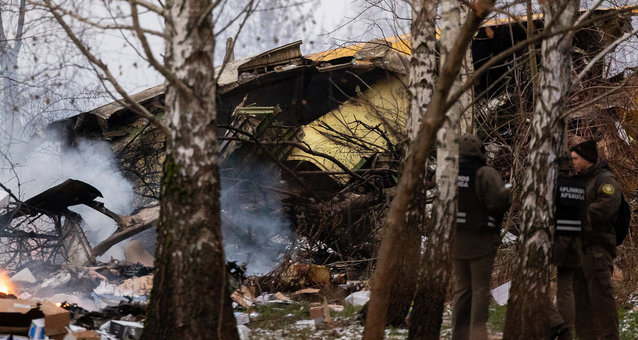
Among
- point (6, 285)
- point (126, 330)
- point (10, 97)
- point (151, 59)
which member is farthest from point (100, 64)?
point (10, 97)

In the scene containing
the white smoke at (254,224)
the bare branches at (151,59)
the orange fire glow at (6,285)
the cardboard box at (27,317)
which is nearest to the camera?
the bare branches at (151,59)

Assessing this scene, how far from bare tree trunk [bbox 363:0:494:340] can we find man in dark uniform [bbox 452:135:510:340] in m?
1.66

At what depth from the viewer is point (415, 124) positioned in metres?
8.02

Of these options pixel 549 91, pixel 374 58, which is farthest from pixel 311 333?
pixel 374 58

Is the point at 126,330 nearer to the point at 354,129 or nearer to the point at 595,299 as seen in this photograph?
the point at 595,299

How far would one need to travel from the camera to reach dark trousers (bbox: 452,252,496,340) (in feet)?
20.0

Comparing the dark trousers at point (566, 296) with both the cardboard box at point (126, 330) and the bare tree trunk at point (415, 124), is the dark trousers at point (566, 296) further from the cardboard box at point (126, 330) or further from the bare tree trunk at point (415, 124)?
the cardboard box at point (126, 330)

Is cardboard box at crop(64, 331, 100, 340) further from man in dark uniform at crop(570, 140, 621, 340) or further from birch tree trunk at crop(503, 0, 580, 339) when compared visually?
man in dark uniform at crop(570, 140, 621, 340)

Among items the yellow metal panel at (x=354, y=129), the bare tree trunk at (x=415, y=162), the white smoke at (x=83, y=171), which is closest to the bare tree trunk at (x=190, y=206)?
A: the bare tree trunk at (x=415, y=162)

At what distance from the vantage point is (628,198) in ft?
37.9

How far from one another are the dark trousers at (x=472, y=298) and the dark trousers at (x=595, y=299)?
0.90 m

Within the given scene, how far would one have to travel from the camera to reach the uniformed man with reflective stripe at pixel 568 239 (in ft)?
20.7

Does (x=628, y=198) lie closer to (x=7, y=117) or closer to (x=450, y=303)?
(x=450, y=303)

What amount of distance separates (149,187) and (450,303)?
6258mm
